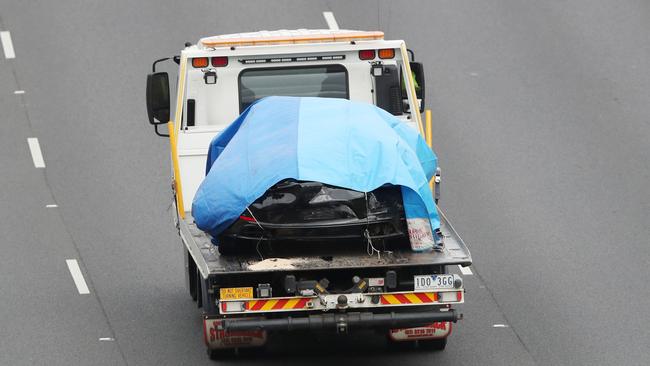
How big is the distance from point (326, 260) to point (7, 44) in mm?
13372

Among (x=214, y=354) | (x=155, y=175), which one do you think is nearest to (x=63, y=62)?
(x=155, y=175)

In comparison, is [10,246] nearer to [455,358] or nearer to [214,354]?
[214,354]

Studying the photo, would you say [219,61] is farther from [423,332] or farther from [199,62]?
[423,332]

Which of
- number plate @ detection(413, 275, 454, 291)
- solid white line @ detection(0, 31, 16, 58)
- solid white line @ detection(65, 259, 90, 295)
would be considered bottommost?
solid white line @ detection(65, 259, 90, 295)

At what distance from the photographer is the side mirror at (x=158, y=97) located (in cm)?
1479

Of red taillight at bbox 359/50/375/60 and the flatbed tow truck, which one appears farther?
red taillight at bbox 359/50/375/60

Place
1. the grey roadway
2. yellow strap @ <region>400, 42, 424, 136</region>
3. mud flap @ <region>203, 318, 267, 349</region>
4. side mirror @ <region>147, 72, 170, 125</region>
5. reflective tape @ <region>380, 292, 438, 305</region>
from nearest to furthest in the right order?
reflective tape @ <region>380, 292, 438, 305</region>
mud flap @ <region>203, 318, 267, 349</region>
the grey roadway
side mirror @ <region>147, 72, 170, 125</region>
yellow strap @ <region>400, 42, 424, 136</region>

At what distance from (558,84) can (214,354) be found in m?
10.9

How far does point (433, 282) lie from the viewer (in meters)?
12.2

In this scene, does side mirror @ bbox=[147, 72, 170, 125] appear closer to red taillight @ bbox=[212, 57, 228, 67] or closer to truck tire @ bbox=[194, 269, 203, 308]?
red taillight @ bbox=[212, 57, 228, 67]

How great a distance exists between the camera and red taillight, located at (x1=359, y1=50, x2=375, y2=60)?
15156 mm

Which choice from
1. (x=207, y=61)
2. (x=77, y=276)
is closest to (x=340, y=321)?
(x=207, y=61)

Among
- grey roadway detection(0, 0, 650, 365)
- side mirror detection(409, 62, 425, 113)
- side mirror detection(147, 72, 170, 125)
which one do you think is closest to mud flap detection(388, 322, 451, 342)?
grey roadway detection(0, 0, 650, 365)

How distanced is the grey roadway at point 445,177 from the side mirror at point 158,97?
208cm
